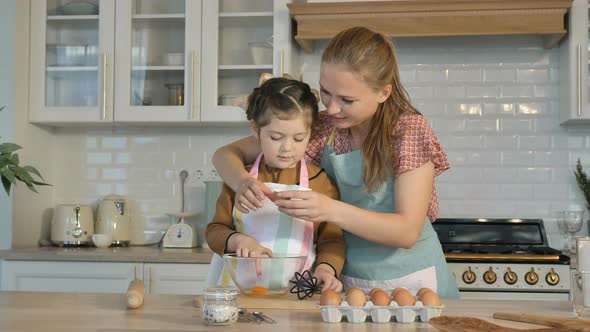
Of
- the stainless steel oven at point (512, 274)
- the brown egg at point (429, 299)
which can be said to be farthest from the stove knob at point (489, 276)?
the brown egg at point (429, 299)

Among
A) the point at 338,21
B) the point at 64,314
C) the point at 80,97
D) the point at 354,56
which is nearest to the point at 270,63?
the point at 338,21

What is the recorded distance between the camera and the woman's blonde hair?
203cm

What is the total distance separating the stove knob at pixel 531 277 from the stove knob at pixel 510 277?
47mm

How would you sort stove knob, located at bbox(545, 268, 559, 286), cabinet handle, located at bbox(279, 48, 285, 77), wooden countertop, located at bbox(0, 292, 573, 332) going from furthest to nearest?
cabinet handle, located at bbox(279, 48, 285, 77)
stove knob, located at bbox(545, 268, 559, 286)
wooden countertop, located at bbox(0, 292, 573, 332)

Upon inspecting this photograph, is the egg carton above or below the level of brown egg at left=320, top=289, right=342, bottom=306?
below

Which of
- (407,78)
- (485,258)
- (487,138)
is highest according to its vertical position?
(407,78)

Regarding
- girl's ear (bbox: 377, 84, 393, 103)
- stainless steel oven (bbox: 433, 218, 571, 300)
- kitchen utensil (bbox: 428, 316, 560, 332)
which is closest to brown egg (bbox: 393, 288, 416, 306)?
kitchen utensil (bbox: 428, 316, 560, 332)

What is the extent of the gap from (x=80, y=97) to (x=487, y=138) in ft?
7.02

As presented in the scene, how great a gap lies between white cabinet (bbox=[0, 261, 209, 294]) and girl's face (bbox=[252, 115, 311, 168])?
1736mm

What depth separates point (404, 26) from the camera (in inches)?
150

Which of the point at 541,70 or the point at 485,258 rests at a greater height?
the point at 541,70

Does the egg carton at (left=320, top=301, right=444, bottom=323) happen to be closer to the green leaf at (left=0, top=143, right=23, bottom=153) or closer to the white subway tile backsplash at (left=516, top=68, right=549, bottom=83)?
the green leaf at (left=0, top=143, right=23, bottom=153)

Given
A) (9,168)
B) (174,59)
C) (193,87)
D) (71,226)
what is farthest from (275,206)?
(71,226)

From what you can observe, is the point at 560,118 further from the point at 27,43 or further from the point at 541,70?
the point at 27,43
